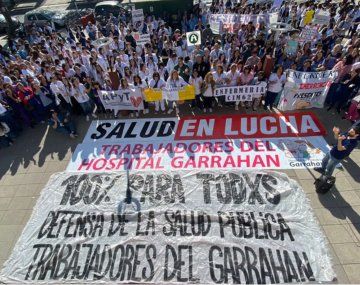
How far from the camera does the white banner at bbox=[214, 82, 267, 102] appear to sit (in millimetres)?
9625

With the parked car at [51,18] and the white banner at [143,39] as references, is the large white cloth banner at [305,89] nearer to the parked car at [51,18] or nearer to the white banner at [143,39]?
the white banner at [143,39]

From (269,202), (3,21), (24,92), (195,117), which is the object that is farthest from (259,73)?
(3,21)

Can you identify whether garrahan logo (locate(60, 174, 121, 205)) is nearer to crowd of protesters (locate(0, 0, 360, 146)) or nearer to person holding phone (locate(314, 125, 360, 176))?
crowd of protesters (locate(0, 0, 360, 146))

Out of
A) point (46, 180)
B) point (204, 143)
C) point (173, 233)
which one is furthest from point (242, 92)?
point (46, 180)

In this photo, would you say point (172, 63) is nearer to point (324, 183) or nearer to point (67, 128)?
point (67, 128)

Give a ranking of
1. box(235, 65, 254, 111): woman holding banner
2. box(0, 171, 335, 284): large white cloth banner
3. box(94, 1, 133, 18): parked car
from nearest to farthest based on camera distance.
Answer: box(0, 171, 335, 284): large white cloth banner < box(235, 65, 254, 111): woman holding banner < box(94, 1, 133, 18): parked car

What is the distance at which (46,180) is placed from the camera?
830 cm

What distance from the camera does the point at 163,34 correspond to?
563 inches

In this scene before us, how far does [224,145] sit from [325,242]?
3.97m

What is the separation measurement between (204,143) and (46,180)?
202 inches

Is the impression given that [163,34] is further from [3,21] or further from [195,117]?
[3,21]

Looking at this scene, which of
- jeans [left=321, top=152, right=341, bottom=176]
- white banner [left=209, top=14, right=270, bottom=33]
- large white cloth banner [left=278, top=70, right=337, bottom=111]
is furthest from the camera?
white banner [left=209, top=14, right=270, bottom=33]

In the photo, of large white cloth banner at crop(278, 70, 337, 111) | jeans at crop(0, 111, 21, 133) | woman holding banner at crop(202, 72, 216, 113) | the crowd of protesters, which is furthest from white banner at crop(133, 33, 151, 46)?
large white cloth banner at crop(278, 70, 337, 111)

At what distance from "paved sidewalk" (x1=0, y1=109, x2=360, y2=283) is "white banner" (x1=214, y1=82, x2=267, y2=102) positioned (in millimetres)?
714
